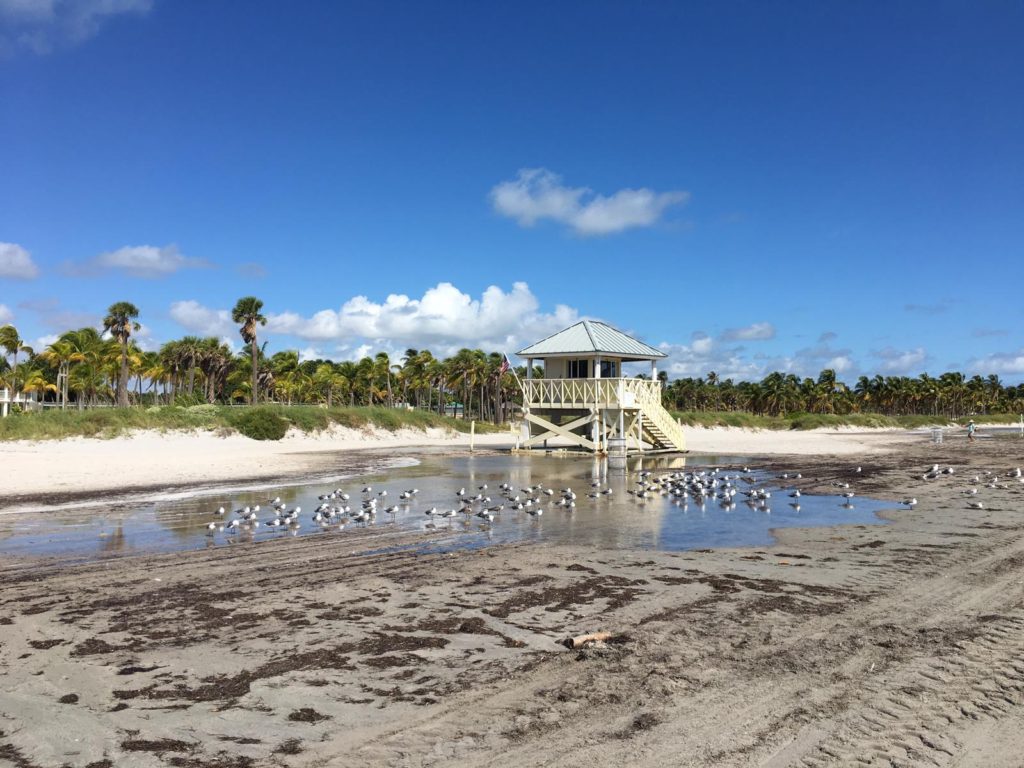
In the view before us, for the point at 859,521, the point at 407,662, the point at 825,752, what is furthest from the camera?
the point at 859,521

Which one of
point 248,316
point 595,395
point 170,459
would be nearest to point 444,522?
point 170,459

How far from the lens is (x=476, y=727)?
532cm

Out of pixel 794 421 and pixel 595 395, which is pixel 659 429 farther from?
pixel 794 421

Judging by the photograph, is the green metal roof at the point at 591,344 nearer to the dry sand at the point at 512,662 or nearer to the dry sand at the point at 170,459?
the dry sand at the point at 170,459

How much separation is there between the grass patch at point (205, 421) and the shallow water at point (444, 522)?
2072 centimetres

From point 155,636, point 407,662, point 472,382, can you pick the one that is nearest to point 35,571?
point 155,636

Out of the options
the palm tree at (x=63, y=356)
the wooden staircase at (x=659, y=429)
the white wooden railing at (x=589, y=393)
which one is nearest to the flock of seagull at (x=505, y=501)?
the white wooden railing at (x=589, y=393)

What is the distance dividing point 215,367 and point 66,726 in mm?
82497

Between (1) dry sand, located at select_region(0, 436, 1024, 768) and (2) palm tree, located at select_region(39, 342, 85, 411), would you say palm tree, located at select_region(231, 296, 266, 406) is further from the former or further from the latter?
(1) dry sand, located at select_region(0, 436, 1024, 768)

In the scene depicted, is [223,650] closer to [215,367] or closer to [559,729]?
[559,729]

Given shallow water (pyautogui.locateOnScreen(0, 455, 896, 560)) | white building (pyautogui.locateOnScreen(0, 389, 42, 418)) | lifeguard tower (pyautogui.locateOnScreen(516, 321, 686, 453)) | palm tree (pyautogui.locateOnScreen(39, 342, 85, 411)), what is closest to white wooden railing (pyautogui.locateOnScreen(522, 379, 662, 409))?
lifeguard tower (pyautogui.locateOnScreen(516, 321, 686, 453))

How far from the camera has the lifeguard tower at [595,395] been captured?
39031 millimetres

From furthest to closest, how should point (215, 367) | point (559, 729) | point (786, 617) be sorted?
1. point (215, 367)
2. point (786, 617)
3. point (559, 729)

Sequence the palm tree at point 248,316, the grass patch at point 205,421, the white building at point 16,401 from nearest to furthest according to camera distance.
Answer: the grass patch at point 205,421
the palm tree at point 248,316
the white building at point 16,401
